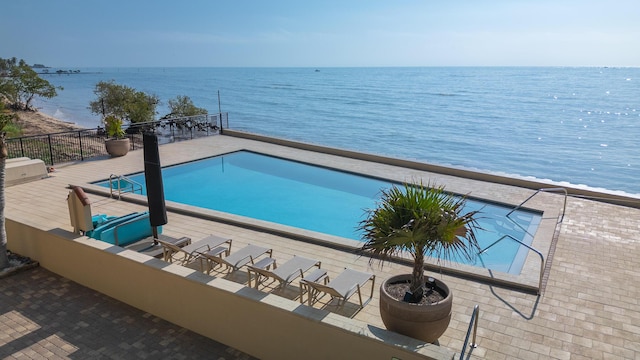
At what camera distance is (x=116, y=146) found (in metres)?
14.6

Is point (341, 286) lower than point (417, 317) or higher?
lower

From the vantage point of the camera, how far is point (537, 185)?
1188cm

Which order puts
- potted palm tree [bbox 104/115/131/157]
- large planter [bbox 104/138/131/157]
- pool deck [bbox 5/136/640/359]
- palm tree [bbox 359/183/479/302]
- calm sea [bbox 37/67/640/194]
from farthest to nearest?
calm sea [bbox 37/67/640/194] < large planter [bbox 104/138/131/157] < potted palm tree [bbox 104/115/131/157] < pool deck [bbox 5/136/640/359] < palm tree [bbox 359/183/479/302]

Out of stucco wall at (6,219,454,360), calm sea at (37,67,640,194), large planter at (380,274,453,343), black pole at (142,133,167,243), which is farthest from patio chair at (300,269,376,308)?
calm sea at (37,67,640,194)

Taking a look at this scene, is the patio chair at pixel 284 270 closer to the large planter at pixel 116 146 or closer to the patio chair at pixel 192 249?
the patio chair at pixel 192 249

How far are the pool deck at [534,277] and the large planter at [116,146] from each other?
2.78 m

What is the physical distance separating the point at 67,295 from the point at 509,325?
240 inches

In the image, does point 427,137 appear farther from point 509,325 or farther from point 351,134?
point 509,325

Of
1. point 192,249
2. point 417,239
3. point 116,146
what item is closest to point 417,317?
point 417,239

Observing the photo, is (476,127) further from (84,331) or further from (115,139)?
(84,331)

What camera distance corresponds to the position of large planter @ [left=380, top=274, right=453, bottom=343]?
409cm

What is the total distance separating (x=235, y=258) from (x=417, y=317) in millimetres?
2982

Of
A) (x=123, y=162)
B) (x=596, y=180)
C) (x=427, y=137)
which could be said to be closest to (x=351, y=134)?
(x=427, y=137)

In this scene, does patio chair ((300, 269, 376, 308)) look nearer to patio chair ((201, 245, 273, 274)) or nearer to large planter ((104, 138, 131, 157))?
patio chair ((201, 245, 273, 274))
